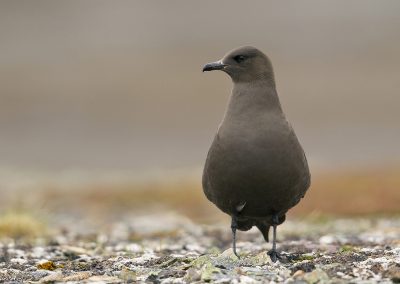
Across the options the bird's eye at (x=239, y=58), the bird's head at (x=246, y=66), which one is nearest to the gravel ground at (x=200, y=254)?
the bird's head at (x=246, y=66)

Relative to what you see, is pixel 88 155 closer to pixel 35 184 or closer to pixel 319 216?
pixel 35 184

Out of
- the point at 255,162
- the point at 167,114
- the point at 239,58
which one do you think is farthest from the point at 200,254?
the point at 167,114

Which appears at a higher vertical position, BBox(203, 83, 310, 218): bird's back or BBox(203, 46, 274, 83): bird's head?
BBox(203, 46, 274, 83): bird's head

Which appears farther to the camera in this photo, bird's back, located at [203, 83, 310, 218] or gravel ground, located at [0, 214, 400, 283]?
bird's back, located at [203, 83, 310, 218]

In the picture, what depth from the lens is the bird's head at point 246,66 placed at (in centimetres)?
1058

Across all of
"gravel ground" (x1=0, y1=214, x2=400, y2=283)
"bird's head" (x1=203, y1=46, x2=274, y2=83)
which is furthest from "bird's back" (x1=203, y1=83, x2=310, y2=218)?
"gravel ground" (x1=0, y1=214, x2=400, y2=283)

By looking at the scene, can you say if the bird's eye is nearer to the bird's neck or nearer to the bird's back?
the bird's neck

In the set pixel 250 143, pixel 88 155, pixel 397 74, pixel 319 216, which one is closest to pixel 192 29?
pixel 397 74

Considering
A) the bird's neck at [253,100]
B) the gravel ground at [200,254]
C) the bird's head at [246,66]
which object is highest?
the bird's head at [246,66]

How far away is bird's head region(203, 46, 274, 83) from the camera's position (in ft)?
34.7

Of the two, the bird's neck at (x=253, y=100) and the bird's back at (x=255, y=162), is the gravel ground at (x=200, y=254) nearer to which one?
the bird's back at (x=255, y=162)

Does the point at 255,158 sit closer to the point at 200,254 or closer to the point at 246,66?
the point at 246,66

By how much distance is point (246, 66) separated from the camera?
10.6 meters

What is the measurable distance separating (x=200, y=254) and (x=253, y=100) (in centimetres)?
199
